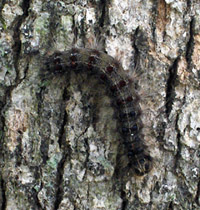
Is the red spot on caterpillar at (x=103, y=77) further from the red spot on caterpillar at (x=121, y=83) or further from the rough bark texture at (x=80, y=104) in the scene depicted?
the rough bark texture at (x=80, y=104)

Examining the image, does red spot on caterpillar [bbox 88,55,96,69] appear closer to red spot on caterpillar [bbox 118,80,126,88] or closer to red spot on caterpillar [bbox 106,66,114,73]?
red spot on caterpillar [bbox 106,66,114,73]

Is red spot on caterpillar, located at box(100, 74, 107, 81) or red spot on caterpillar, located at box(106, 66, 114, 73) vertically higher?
red spot on caterpillar, located at box(106, 66, 114, 73)

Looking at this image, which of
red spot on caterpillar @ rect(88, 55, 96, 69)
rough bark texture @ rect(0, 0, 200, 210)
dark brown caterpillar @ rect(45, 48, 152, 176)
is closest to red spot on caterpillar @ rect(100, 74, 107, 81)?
dark brown caterpillar @ rect(45, 48, 152, 176)

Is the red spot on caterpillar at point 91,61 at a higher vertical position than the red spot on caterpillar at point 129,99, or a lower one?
higher

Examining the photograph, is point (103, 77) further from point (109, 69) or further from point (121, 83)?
point (121, 83)

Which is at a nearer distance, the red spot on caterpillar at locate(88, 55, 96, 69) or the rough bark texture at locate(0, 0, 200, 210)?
the rough bark texture at locate(0, 0, 200, 210)

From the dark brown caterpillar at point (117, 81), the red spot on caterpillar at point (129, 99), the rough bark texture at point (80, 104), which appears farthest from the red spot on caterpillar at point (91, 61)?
the red spot on caterpillar at point (129, 99)

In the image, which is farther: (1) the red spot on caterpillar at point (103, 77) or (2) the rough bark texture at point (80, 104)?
(1) the red spot on caterpillar at point (103, 77)
